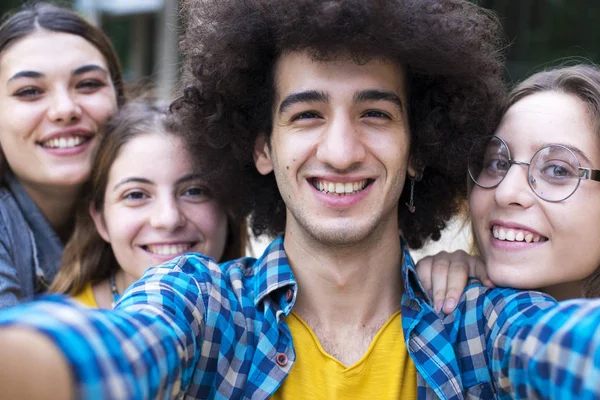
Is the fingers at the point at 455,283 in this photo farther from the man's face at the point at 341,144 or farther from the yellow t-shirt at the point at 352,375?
the man's face at the point at 341,144

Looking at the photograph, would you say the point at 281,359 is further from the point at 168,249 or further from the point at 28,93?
the point at 28,93

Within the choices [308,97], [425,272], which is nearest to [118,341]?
[308,97]

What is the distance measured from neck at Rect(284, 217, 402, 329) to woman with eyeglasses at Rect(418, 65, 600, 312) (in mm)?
221

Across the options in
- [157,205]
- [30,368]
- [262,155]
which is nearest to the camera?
[30,368]

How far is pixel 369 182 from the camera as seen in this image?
281 cm

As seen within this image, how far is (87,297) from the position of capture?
3637 mm

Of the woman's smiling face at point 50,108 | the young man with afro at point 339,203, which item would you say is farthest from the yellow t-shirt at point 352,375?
the woman's smiling face at point 50,108

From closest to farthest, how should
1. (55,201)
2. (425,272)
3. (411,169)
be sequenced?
1. (425,272)
2. (411,169)
3. (55,201)

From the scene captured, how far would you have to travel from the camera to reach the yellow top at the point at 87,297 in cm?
361

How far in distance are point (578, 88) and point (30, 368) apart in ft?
7.42

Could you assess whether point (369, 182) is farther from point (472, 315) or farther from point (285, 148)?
point (472, 315)

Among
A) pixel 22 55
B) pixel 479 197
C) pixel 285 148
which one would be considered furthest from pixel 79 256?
pixel 479 197

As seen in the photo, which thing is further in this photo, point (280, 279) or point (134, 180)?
point (134, 180)

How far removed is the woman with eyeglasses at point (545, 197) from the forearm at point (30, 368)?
165 centimetres
